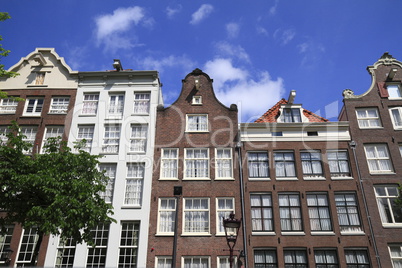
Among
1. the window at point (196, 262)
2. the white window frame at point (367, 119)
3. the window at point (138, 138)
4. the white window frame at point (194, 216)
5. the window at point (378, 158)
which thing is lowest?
the window at point (196, 262)

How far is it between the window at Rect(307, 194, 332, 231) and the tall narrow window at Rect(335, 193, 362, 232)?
70 cm

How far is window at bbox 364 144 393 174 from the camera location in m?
21.1

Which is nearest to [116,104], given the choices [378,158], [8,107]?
[8,107]

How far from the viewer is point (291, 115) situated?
23.3 meters

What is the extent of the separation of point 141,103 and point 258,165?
9.90 m

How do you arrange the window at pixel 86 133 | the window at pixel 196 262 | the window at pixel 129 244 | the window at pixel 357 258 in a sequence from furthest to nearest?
the window at pixel 86 133 < the window at pixel 129 244 < the window at pixel 196 262 < the window at pixel 357 258

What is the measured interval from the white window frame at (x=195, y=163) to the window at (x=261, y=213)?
3462 millimetres

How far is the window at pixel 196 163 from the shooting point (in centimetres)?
2150

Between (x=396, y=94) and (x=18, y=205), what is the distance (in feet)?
83.5

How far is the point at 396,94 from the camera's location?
23.6m

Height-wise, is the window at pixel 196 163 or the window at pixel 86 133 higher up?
the window at pixel 86 133

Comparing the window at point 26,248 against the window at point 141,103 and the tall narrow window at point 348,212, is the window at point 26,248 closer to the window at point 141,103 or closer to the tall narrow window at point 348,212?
the window at point 141,103

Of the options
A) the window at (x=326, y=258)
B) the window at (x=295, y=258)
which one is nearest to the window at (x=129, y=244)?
the window at (x=295, y=258)

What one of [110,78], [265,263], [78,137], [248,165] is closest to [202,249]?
[265,263]
